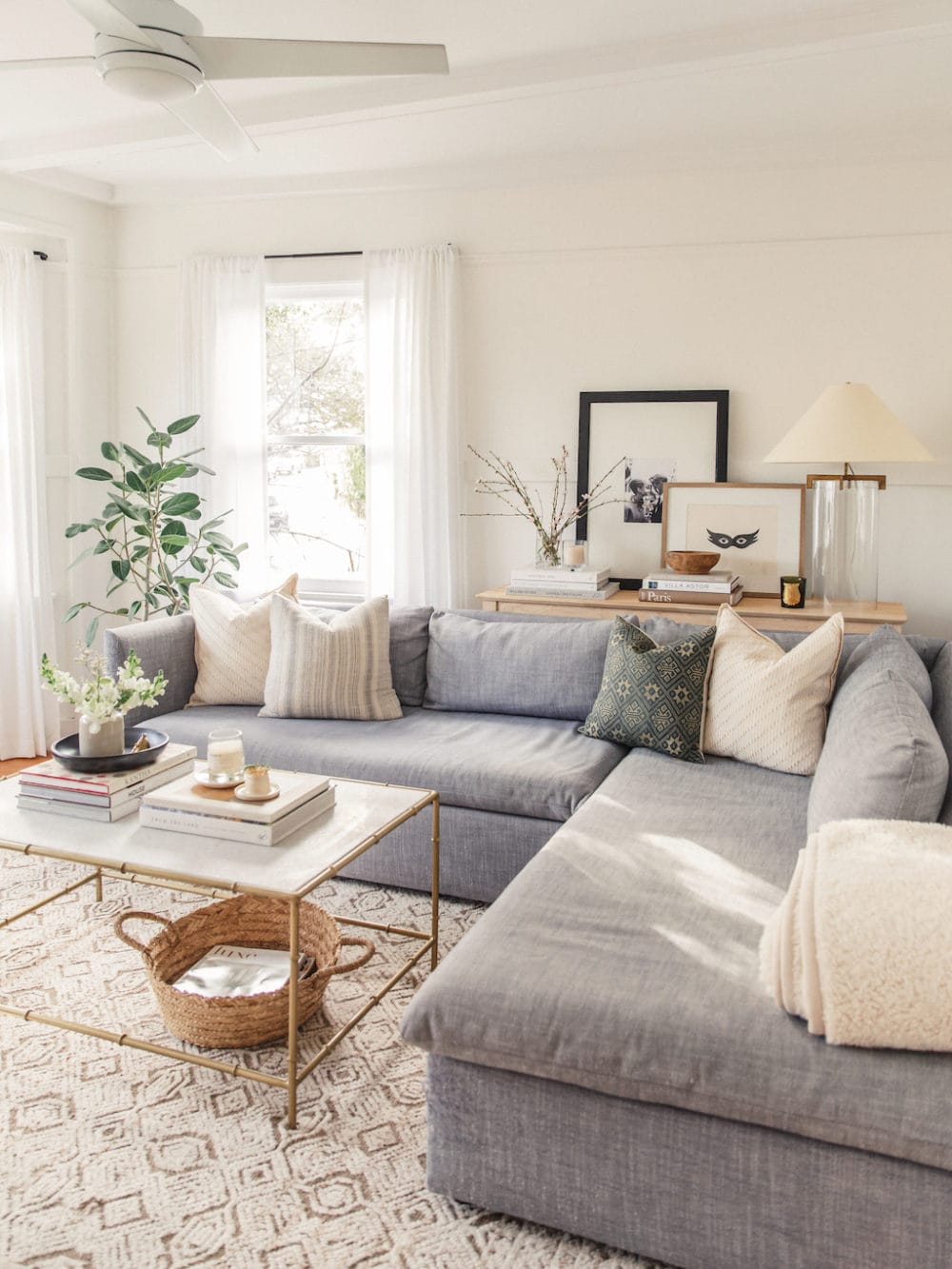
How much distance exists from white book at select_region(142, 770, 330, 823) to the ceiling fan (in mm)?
1587

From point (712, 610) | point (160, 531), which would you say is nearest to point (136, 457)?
point (160, 531)

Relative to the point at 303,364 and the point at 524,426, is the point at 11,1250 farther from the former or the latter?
the point at 303,364

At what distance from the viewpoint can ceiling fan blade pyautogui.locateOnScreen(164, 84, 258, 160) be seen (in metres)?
2.49

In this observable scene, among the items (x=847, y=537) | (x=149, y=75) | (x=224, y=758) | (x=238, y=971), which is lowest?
(x=238, y=971)

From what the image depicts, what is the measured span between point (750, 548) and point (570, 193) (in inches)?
64.5

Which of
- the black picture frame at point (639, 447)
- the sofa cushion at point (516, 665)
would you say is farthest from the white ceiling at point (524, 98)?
the sofa cushion at point (516, 665)

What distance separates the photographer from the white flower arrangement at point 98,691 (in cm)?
245

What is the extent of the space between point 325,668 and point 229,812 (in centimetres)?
120

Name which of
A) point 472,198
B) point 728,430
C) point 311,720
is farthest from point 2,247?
point 728,430

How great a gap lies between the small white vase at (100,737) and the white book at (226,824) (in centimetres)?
22

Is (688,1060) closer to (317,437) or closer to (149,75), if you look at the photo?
(149,75)

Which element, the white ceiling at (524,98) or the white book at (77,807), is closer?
the white book at (77,807)

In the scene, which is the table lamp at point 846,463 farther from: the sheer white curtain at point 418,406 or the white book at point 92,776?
the white book at point 92,776

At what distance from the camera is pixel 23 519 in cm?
458
